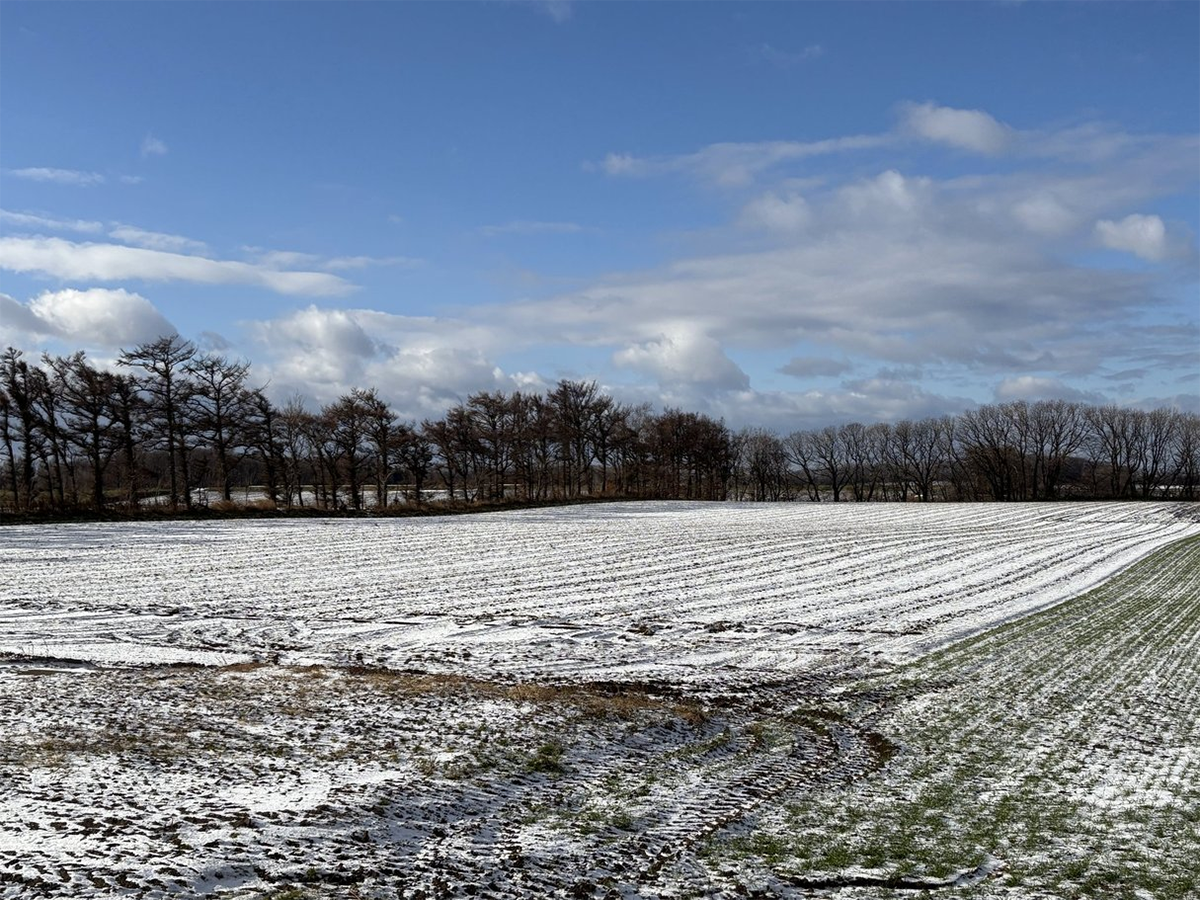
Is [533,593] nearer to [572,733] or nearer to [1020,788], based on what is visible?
[572,733]

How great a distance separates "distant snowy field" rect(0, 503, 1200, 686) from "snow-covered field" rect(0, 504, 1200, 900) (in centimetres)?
16

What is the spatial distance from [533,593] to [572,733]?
12.4 m

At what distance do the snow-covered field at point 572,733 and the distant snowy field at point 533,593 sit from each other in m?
0.16

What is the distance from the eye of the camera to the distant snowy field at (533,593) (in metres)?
15.1

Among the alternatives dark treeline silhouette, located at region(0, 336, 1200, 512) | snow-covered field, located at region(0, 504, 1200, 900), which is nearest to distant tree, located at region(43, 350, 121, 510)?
dark treeline silhouette, located at region(0, 336, 1200, 512)

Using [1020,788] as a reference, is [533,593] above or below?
above

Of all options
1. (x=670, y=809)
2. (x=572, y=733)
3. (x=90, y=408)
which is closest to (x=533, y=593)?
(x=572, y=733)

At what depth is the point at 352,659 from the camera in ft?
47.5

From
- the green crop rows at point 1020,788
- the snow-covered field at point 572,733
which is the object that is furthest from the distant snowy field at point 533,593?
the green crop rows at point 1020,788

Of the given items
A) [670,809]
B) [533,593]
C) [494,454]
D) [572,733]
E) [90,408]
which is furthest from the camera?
[494,454]

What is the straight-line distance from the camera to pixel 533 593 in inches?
877

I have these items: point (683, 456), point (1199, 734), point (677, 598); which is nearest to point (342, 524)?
point (677, 598)

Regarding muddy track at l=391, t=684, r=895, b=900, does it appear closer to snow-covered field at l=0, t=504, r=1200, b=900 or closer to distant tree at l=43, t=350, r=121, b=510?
snow-covered field at l=0, t=504, r=1200, b=900

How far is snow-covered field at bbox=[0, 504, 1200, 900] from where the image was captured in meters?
6.61
